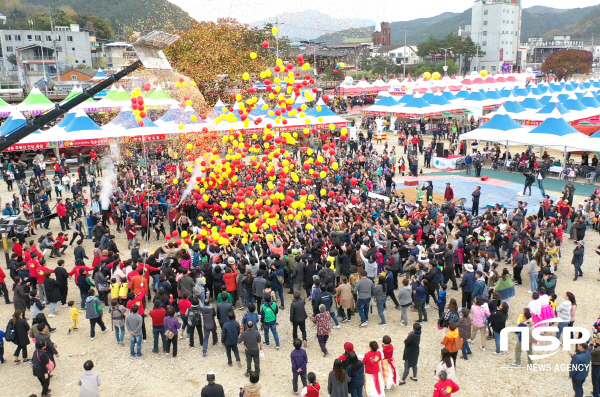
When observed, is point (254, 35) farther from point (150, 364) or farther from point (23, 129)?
point (150, 364)

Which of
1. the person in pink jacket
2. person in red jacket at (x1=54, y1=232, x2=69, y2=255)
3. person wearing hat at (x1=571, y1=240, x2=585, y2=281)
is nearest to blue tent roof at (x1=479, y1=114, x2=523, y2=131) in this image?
person wearing hat at (x1=571, y1=240, x2=585, y2=281)

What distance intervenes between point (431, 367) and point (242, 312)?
3.75 meters

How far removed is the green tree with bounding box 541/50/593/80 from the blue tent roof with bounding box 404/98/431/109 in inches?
2888

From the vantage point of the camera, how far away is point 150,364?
7898mm

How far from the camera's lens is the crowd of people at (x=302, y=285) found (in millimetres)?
7031

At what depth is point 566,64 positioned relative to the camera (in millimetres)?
88062

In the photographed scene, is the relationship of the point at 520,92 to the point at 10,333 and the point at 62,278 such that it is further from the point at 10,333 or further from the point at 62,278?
the point at 10,333

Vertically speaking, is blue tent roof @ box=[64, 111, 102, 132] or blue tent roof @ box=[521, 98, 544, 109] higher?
blue tent roof @ box=[521, 98, 544, 109]

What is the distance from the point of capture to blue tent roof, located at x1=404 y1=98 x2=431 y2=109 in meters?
29.5

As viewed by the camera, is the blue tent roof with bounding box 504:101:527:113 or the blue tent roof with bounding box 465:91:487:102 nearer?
the blue tent roof with bounding box 504:101:527:113

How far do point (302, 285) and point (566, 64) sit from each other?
96156mm

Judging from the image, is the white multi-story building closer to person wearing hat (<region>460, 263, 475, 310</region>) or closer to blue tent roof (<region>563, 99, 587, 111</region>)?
blue tent roof (<region>563, 99, 587, 111</region>)

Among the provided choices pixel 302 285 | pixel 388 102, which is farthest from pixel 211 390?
pixel 388 102

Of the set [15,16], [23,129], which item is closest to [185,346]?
[23,129]
